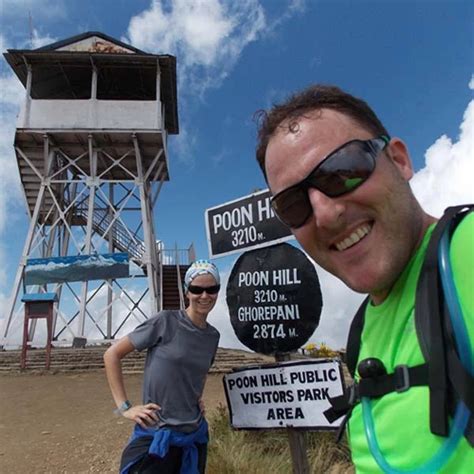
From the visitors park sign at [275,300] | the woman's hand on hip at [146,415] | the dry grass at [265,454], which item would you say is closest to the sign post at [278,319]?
the visitors park sign at [275,300]

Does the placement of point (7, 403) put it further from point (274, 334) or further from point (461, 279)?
point (461, 279)

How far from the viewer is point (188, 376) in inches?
103

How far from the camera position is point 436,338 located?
2.66 feet

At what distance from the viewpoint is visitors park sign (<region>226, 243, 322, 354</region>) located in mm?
3098

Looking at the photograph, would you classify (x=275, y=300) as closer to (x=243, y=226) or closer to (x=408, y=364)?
(x=243, y=226)

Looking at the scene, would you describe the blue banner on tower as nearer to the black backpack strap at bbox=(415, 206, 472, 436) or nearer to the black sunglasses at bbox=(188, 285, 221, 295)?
the black sunglasses at bbox=(188, 285, 221, 295)

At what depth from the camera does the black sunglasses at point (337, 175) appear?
3.72ft

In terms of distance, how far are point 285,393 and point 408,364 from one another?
214 centimetres

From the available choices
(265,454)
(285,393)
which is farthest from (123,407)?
(265,454)

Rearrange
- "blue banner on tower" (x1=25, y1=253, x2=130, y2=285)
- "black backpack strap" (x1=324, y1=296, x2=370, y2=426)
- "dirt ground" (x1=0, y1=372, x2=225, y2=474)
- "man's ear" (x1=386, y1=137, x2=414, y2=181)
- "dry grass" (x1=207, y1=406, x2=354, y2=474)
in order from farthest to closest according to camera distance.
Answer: "blue banner on tower" (x1=25, y1=253, x2=130, y2=285) → "dirt ground" (x1=0, y1=372, x2=225, y2=474) → "dry grass" (x1=207, y1=406, x2=354, y2=474) → "black backpack strap" (x1=324, y1=296, x2=370, y2=426) → "man's ear" (x1=386, y1=137, x2=414, y2=181)

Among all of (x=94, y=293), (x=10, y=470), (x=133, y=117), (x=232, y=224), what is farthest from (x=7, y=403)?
(x=133, y=117)

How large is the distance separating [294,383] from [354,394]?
183 cm

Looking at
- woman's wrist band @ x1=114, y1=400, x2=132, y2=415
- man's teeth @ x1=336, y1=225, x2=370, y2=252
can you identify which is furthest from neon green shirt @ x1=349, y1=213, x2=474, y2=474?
woman's wrist band @ x1=114, y1=400, x2=132, y2=415

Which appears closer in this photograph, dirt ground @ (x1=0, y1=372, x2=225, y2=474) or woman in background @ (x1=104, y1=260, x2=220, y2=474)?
woman in background @ (x1=104, y1=260, x2=220, y2=474)
